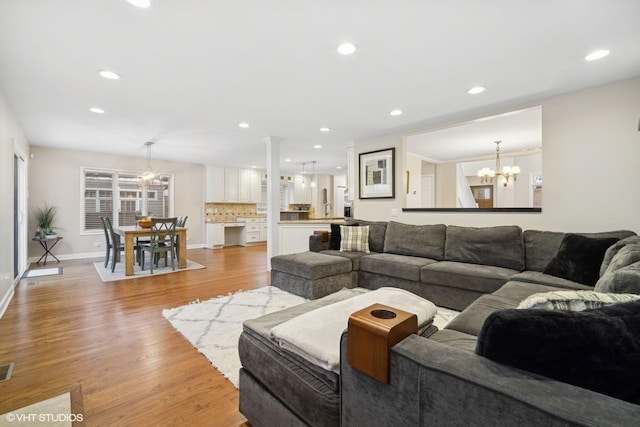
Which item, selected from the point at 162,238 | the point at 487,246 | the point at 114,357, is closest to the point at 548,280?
the point at 487,246

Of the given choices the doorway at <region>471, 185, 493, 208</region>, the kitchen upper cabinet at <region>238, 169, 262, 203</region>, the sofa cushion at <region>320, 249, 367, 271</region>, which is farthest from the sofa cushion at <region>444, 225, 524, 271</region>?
the kitchen upper cabinet at <region>238, 169, 262, 203</region>

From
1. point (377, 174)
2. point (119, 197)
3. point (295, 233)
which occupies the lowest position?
point (295, 233)

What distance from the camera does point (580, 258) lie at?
7.89 feet

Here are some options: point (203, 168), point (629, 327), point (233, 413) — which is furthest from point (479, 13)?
point (203, 168)

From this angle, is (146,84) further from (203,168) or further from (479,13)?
(203,168)

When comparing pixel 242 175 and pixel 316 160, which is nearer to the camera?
pixel 316 160

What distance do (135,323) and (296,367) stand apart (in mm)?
2368

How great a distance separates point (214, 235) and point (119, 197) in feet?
8.13

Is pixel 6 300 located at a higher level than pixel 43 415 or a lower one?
higher

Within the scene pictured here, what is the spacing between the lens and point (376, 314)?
1.03 m

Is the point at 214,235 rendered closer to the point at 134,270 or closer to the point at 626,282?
the point at 134,270

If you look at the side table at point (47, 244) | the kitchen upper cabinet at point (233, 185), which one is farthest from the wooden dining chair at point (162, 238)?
the kitchen upper cabinet at point (233, 185)

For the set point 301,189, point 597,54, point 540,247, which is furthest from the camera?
point 301,189

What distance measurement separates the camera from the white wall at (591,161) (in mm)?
2826
